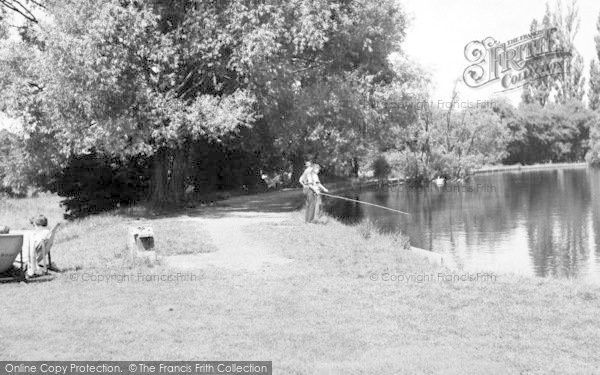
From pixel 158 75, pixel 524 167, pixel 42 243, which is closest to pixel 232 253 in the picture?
pixel 42 243

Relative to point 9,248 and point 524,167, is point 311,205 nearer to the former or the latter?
point 9,248

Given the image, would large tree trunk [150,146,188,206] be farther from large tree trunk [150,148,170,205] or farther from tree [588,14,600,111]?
tree [588,14,600,111]

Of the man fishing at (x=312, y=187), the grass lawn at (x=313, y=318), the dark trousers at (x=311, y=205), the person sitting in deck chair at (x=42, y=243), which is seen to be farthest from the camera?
the dark trousers at (x=311, y=205)

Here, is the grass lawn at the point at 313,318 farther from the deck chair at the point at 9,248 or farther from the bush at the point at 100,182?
the bush at the point at 100,182

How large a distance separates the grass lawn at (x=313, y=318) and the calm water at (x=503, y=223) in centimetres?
557

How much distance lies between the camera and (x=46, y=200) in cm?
4703

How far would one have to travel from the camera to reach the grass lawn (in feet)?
25.6

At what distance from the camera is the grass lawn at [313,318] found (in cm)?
779

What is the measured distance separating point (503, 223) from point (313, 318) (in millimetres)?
22664

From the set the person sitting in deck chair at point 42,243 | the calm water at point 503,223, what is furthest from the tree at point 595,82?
the person sitting in deck chair at point 42,243

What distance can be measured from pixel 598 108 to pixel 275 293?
9491cm

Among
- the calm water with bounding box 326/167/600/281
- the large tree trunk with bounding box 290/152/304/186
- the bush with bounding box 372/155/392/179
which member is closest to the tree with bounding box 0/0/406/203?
the calm water with bounding box 326/167/600/281

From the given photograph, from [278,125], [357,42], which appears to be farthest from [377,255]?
[357,42]

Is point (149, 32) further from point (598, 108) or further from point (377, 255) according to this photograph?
point (598, 108)
